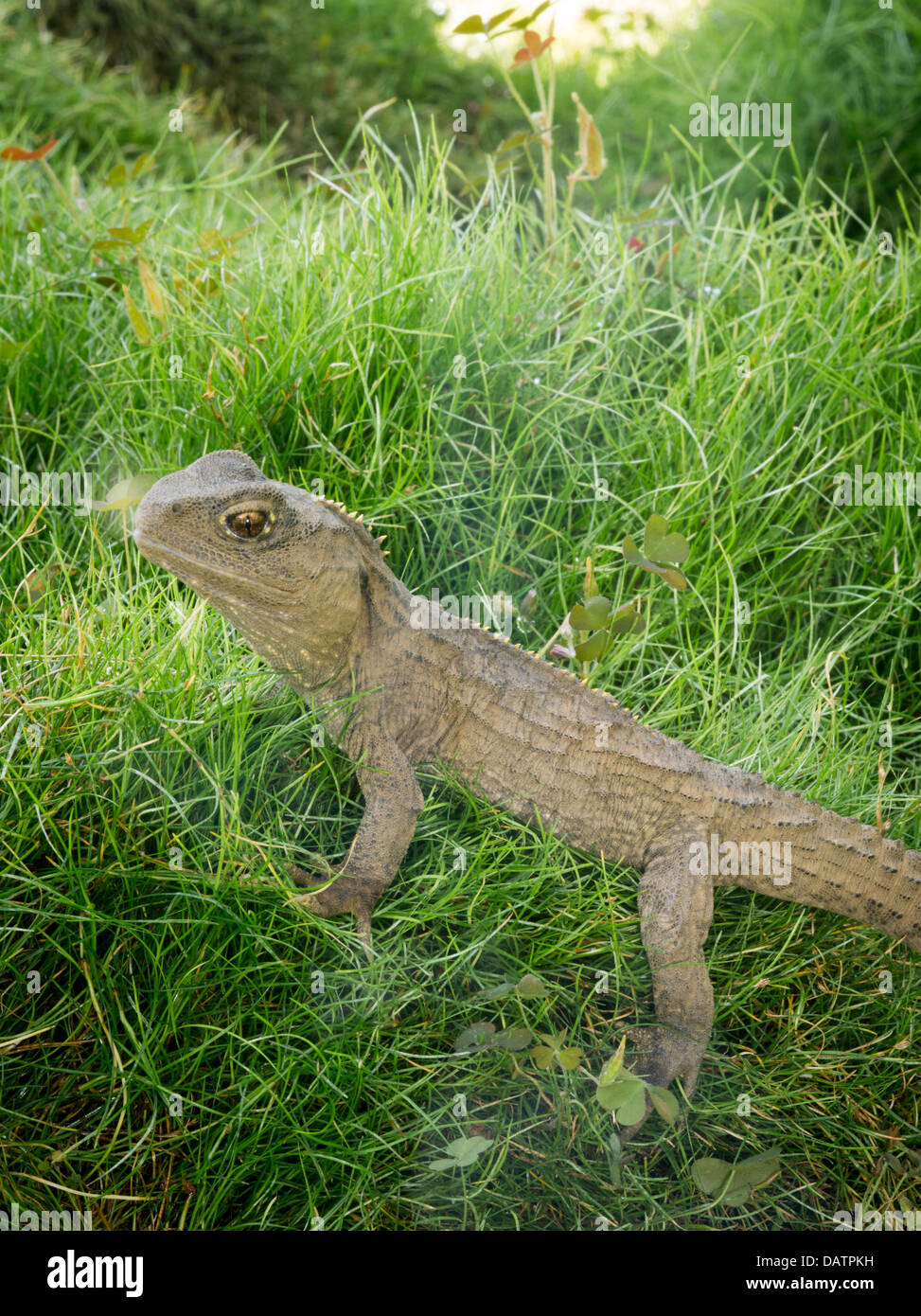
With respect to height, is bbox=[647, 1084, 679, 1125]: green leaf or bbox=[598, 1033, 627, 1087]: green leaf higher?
bbox=[598, 1033, 627, 1087]: green leaf

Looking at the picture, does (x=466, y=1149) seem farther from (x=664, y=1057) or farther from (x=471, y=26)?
(x=471, y=26)

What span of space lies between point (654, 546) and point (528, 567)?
806mm

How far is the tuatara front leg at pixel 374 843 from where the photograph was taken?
9.74 ft

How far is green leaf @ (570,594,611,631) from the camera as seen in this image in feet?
11.0

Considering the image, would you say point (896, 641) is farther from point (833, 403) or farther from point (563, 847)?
point (563, 847)

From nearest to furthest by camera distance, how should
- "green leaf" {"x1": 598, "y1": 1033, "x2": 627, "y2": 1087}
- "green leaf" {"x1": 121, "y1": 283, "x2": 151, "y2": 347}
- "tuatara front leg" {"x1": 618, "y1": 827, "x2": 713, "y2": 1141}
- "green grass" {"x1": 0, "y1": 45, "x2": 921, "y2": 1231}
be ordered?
"green leaf" {"x1": 598, "y1": 1033, "x2": 627, "y2": 1087}
"green grass" {"x1": 0, "y1": 45, "x2": 921, "y2": 1231}
"tuatara front leg" {"x1": 618, "y1": 827, "x2": 713, "y2": 1141}
"green leaf" {"x1": 121, "y1": 283, "x2": 151, "y2": 347}

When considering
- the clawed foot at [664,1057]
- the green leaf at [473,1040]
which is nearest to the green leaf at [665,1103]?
the clawed foot at [664,1057]

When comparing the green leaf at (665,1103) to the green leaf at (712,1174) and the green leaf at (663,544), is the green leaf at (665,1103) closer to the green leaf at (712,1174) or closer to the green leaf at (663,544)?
the green leaf at (712,1174)

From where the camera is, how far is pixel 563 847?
3342 mm

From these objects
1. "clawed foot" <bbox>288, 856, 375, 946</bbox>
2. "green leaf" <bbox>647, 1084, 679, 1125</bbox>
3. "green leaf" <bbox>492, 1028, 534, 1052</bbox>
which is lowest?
"green leaf" <bbox>647, 1084, 679, 1125</bbox>

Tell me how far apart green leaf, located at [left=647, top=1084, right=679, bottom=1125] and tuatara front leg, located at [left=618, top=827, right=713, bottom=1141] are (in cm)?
18

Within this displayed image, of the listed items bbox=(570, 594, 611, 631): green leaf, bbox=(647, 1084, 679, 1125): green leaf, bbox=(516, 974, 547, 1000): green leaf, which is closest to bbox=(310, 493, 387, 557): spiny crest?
bbox=(570, 594, 611, 631): green leaf

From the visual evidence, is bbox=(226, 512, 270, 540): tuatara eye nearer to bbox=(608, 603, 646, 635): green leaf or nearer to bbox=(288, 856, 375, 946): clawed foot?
bbox=(288, 856, 375, 946): clawed foot

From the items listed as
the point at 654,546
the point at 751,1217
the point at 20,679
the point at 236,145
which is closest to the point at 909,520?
the point at 654,546
